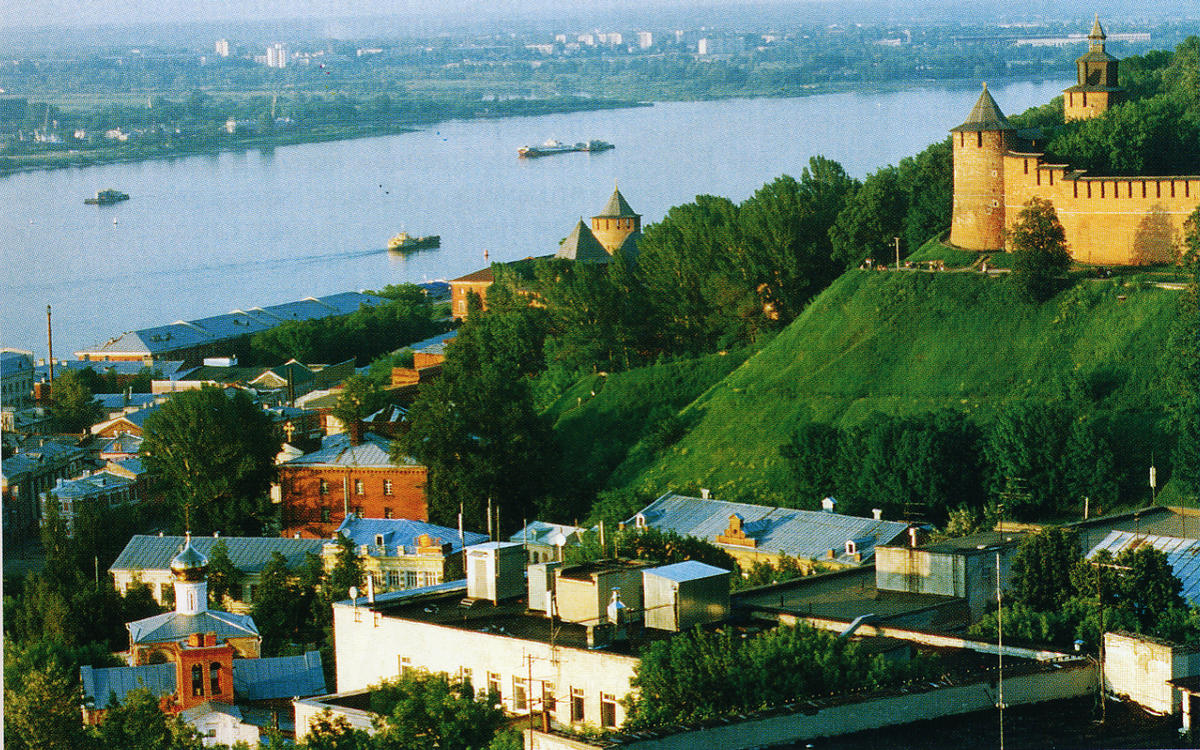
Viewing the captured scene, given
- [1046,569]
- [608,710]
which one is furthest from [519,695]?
[1046,569]

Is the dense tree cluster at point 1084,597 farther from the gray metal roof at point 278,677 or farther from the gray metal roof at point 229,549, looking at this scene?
the gray metal roof at point 229,549

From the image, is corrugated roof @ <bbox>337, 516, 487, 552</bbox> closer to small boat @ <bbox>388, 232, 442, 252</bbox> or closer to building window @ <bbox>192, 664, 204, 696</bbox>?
building window @ <bbox>192, 664, 204, 696</bbox>

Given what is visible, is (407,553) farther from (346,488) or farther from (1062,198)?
(1062,198)

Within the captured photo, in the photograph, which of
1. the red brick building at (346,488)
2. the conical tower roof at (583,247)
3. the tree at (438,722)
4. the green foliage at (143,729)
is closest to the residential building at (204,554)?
the red brick building at (346,488)

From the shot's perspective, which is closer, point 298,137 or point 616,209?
point 616,209

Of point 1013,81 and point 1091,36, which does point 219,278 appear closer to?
point 1013,81

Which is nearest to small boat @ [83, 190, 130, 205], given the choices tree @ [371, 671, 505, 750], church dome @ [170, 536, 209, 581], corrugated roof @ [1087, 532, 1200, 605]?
church dome @ [170, 536, 209, 581]
